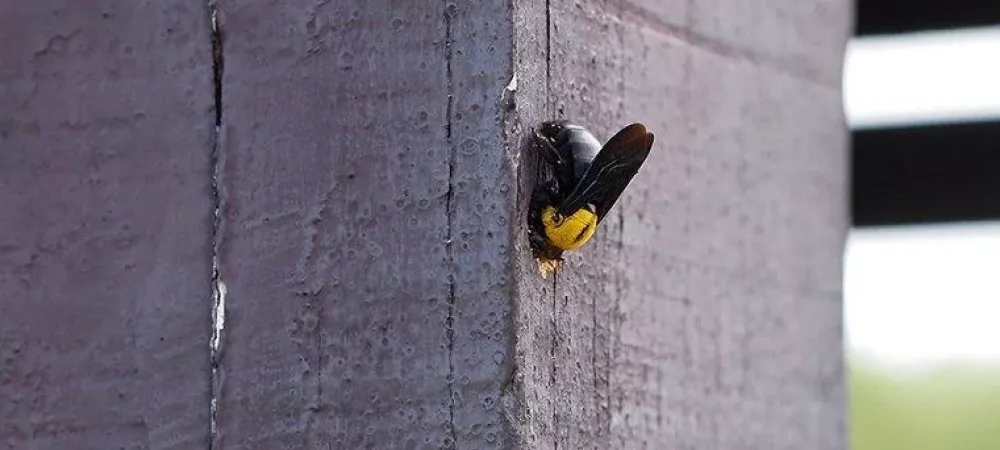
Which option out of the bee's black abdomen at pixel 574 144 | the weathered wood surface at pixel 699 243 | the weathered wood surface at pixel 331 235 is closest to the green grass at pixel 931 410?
the weathered wood surface at pixel 699 243

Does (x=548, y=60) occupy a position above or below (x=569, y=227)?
above

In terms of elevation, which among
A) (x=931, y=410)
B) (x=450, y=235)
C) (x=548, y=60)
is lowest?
(x=450, y=235)

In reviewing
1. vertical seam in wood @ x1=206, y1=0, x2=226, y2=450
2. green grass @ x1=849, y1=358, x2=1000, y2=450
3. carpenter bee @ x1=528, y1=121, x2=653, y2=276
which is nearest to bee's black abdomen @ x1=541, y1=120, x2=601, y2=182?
carpenter bee @ x1=528, y1=121, x2=653, y2=276

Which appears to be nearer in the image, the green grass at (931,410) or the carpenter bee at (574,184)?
the carpenter bee at (574,184)

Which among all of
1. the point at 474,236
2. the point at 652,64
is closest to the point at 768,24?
the point at 652,64

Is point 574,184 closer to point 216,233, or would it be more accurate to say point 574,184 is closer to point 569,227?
point 569,227

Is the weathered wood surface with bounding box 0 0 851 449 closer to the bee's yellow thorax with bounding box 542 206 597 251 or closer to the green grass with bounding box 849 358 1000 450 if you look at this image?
the bee's yellow thorax with bounding box 542 206 597 251

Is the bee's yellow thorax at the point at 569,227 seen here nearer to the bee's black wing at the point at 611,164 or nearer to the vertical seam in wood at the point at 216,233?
the bee's black wing at the point at 611,164

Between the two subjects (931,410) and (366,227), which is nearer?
(366,227)

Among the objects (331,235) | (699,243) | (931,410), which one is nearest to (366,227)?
(331,235)
